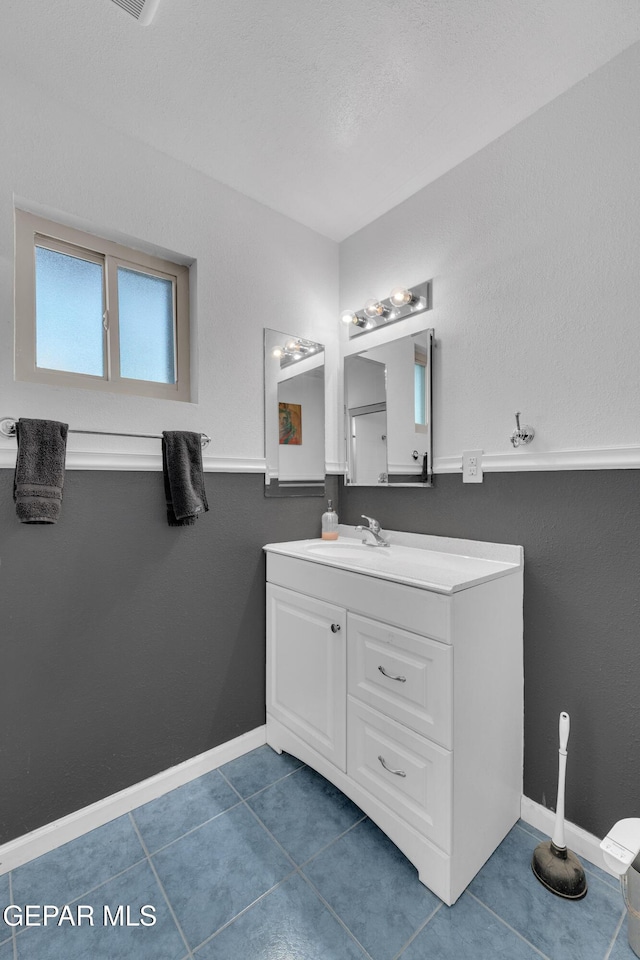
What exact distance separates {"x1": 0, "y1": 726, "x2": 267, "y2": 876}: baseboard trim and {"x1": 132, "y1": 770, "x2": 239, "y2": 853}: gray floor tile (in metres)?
0.04

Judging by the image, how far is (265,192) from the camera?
191 centimetres

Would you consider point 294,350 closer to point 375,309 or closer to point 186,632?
point 375,309

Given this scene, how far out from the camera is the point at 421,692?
1.27 meters

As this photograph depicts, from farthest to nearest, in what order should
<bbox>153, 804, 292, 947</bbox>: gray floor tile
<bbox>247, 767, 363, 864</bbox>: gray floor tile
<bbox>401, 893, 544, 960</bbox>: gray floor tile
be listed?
<bbox>247, 767, 363, 864</bbox>: gray floor tile, <bbox>153, 804, 292, 947</bbox>: gray floor tile, <bbox>401, 893, 544, 960</bbox>: gray floor tile

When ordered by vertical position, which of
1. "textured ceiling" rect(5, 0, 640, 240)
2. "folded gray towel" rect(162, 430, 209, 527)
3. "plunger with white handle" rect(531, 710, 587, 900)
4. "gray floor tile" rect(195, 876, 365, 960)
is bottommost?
"gray floor tile" rect(195, 876, 365, 960)

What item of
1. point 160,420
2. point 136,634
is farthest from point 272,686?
point 160,420

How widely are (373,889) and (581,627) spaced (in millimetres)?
986

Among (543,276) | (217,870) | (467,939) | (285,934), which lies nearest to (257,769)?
(217,870)

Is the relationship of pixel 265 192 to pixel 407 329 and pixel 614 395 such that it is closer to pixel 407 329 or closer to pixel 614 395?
pixel 407 329

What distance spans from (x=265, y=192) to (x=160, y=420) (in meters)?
1.12

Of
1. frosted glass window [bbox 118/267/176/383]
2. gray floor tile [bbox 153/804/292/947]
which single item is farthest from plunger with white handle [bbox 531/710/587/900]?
frosted glass window [bbox 118/267/176/383]

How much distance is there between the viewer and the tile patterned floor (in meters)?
1.09

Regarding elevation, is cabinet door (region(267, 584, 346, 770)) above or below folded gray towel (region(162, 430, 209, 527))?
below

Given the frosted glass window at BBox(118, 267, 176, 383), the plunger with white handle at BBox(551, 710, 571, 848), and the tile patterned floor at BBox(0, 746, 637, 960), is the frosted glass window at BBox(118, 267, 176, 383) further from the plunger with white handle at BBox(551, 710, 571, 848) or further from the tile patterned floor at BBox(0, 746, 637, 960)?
the plunger with white handle at BBox(551, 710, 571, 848)
